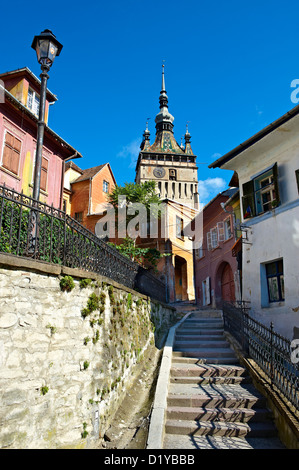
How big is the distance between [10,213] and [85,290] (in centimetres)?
191

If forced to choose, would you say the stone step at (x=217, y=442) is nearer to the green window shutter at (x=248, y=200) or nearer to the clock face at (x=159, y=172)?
the green window shutter at (x=248, y=200)

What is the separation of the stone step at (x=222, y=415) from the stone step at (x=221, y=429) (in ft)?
0.59

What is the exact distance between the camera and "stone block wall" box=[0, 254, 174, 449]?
4.38 meters

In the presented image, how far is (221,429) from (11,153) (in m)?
12.6

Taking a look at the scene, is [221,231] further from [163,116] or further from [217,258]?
[163,116]

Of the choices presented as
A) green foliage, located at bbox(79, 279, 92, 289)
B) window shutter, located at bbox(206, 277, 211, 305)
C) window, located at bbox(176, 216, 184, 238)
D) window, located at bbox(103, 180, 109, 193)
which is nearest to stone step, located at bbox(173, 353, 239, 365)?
green foliage, located at bbox(79, 279, 92, 289)

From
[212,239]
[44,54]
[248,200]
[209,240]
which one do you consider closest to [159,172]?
[209,240]

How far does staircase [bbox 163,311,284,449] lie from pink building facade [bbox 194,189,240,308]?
9.20 m

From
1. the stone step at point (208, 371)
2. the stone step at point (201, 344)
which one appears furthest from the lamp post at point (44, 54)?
the stone step at point (201, 344)

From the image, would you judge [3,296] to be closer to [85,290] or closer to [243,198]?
[85,290]

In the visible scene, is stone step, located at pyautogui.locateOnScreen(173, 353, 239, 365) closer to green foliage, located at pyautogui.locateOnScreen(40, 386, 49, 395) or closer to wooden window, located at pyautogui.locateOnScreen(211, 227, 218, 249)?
green foliage, located at pyautogui.locateOnScreen(40, 386, 49, 395)

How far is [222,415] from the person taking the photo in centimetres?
659

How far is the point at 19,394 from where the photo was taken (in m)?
4.38

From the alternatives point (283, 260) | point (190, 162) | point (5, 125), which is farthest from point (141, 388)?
point (190, 162)
